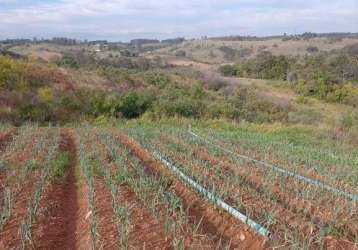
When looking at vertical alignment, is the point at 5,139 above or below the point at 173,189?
below

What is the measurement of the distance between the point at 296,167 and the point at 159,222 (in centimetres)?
489

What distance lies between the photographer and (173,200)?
598 centimetres

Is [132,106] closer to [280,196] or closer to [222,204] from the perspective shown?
[280,196]

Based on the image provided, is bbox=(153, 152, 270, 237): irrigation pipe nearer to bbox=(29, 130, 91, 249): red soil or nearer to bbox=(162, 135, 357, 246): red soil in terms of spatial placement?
bbox=(162, 135, 357, 246): red soil

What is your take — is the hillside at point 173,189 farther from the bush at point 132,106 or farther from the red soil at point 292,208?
the bush at point 132,106

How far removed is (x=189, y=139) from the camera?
13.8 metres

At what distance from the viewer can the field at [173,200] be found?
A: 5215 mm

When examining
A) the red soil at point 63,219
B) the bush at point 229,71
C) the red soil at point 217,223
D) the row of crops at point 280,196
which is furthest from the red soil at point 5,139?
the bush at point 229,71

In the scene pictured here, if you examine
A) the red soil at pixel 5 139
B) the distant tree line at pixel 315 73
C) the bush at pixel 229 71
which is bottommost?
the bush at pixel 229 71

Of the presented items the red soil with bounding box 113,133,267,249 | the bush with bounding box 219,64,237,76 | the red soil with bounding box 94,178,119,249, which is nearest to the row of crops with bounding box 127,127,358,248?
the red soil with bounding box 113,133,267,249

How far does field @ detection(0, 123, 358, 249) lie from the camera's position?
5.21 meters

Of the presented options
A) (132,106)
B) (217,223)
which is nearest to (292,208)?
(217,223)

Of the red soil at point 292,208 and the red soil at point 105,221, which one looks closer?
the red soil at point 105,221

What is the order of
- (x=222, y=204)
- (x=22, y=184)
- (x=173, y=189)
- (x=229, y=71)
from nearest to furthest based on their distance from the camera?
1. (x=222, y=204)
2. (x=173, y=189)
3. (x=22, y=184)
4. (x=229, y=71)
